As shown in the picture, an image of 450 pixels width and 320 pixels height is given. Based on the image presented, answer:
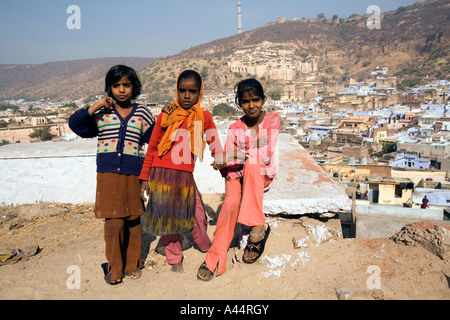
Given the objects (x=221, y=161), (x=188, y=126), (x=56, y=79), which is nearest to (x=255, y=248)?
(x=221, y=161)

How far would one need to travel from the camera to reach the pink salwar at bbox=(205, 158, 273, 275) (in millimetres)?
1788

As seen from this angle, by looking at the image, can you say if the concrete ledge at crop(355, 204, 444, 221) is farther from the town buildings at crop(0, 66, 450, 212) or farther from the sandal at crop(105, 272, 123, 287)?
the town buildings at crop(0, 66, 450, 212)

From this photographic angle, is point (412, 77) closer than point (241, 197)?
No

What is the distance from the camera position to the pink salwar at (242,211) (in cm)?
179

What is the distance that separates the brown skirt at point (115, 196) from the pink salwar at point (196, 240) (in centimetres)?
25

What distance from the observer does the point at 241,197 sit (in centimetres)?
186

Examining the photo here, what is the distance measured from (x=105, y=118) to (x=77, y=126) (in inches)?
5.7

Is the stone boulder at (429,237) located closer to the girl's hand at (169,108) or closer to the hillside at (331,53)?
the girl's hand at (169,108)

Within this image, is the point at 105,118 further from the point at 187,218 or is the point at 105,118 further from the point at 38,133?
the point at 38,133

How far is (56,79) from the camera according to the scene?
106312mm

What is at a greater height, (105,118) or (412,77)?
(412,77)

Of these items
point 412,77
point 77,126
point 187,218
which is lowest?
point 187,218

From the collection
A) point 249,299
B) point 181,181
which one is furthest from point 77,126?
point 249,299

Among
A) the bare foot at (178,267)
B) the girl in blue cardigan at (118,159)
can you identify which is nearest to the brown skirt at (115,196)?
the girl in blue cardigan at (118,159)
